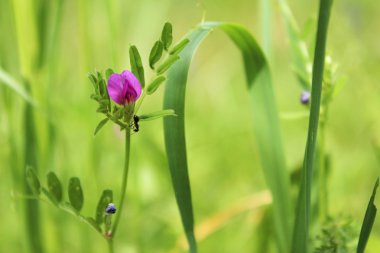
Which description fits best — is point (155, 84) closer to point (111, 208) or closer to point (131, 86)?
point (131, 86)

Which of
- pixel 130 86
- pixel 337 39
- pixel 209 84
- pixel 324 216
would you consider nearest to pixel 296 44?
pixel 324 216

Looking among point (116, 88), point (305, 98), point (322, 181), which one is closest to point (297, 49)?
point (305, 98)

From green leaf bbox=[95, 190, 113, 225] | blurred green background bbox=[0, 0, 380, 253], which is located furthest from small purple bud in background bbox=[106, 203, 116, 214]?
Answer: blurred green background bbox=[0, 0, 380, 253]

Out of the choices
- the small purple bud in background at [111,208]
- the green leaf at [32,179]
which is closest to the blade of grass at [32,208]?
the green leaf at [32,179]

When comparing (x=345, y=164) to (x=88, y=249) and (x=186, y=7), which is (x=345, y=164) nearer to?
(x=88, y=249)

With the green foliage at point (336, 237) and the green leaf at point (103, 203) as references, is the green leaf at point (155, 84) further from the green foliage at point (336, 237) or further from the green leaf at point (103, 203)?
the green foliage at point (336, 237)
